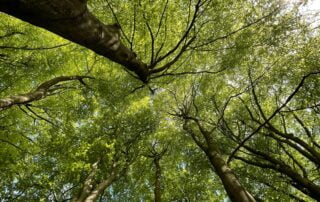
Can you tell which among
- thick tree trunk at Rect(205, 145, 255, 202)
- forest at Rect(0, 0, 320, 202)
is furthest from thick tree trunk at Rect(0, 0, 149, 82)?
thick tree trunk at Rect(205, 145, 255, 202)

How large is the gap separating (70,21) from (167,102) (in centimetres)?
1128

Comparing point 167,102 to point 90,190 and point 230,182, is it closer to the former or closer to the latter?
point 90,190

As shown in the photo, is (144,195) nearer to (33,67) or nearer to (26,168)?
(26,168)

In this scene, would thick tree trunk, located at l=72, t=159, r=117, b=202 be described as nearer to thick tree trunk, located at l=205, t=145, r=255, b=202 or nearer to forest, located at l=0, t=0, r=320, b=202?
forest, located at l=0, t=0, r=320, b=202

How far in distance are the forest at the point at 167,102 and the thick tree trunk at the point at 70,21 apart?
1.87 feet

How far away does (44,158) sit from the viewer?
9.82m

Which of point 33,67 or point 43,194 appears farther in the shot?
point 33,67

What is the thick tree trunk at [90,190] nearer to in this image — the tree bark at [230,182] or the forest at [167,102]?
the forest at [167,102]

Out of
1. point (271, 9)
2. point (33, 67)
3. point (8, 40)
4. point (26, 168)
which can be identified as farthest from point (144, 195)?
point (271, 9)

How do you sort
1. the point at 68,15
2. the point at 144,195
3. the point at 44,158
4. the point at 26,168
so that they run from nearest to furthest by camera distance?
the point at 68,15 → the point at 26,168 → the point at 44,158 → the point at 144,195

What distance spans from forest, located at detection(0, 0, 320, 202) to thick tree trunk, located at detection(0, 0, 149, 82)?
57cm

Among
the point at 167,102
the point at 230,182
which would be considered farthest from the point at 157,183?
the point at 230,182

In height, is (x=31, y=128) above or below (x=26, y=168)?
above

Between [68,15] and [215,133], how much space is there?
9.92m
